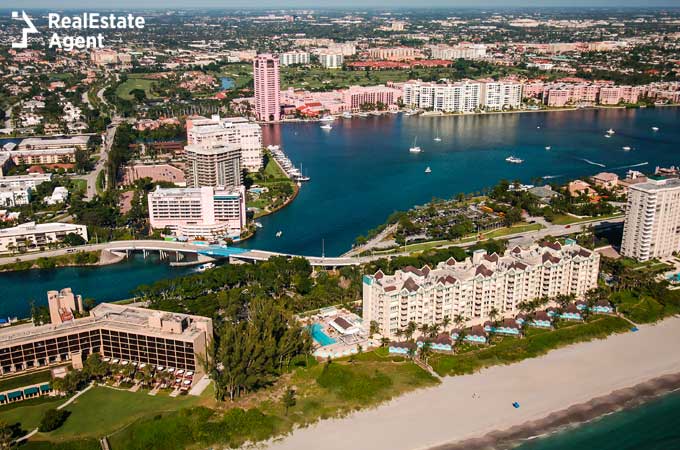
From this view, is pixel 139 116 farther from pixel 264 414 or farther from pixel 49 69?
pixel 264 414

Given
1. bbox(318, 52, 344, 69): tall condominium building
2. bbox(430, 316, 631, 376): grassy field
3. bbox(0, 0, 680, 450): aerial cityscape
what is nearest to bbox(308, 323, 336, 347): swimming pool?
bbox(0, 0, 680, 450): aerial cityscape

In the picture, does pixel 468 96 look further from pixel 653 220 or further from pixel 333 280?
pixel 333 280

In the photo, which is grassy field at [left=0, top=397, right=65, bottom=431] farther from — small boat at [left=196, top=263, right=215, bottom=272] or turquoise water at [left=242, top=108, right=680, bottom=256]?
turquoise water at [left=242, top=108, right=680, bottom=256]

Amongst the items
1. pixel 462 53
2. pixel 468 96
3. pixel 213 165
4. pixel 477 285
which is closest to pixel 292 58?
pixel 462 53

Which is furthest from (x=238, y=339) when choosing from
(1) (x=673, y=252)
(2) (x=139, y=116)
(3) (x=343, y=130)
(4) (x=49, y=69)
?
(4) (x=49, y=69)

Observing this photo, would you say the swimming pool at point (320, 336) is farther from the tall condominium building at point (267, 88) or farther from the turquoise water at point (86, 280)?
the tall condominium building at point (267, 88)

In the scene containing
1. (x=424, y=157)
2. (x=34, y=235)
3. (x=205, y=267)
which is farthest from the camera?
(x=424, y=157)

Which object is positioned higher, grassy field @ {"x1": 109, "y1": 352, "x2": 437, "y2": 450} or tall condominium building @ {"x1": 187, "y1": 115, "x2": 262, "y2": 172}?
tall condominium building @ {"x1": 187, "y1": 115, "x2": 262, "y2": 172}
